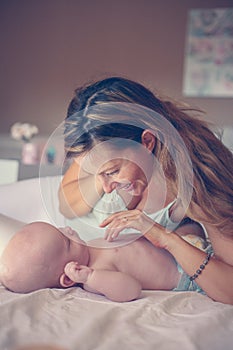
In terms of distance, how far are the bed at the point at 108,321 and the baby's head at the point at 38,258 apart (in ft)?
0.09

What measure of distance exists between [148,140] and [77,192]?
0.18m

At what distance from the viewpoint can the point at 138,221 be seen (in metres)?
0.82

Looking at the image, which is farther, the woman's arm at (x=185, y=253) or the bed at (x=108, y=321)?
the woman's arm at (x=185, y=253)

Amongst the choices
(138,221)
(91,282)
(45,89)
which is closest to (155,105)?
(138,221)

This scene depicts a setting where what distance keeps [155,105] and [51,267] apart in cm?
34

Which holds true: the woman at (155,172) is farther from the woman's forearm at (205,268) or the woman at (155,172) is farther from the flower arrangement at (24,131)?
the flower arrangement at (24,131)

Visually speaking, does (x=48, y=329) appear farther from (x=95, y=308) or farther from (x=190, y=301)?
(x=190, y=301)

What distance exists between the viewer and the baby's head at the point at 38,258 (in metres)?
0.79

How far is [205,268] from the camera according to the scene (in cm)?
81

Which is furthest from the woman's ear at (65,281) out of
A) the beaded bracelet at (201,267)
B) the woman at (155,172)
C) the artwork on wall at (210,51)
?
the artwork on wall at (210,51)

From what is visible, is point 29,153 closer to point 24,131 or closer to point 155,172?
point 24,131

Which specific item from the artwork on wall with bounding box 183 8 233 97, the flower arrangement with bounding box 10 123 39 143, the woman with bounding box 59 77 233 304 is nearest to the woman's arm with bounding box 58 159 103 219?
the woman with bounding box 59 77 233 304

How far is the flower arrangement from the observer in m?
1.46

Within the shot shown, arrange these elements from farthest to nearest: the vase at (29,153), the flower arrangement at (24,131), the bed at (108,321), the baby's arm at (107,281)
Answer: the flower arrangement at (24,131) → the vase at (29,153) → the baby's arm at (107,281) → the bed at (108,321)
